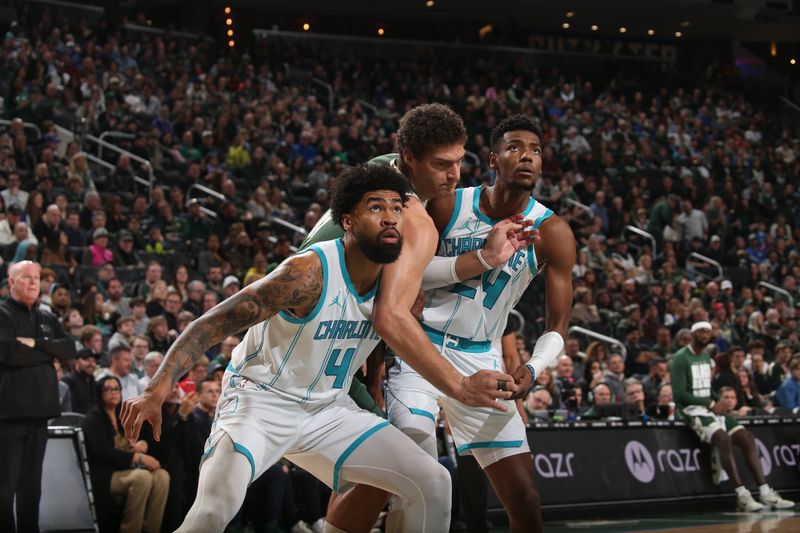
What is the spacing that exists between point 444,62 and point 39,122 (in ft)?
41.2

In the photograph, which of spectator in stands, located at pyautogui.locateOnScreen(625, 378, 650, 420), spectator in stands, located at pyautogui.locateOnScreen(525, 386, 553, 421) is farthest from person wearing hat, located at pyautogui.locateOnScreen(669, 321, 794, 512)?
spectator in stands, located at pyautogui.locateOnScreen(525, 386, 553, 421)

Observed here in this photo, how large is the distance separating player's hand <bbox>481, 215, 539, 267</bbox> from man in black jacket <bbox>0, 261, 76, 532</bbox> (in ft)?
13.1

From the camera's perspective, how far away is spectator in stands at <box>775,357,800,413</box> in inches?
563

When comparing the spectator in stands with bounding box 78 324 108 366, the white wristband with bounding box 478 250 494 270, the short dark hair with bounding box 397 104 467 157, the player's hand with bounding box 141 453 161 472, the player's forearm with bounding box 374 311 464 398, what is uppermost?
the short dark hair with bounding box 397 104 467 157

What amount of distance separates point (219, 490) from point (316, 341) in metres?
0.71

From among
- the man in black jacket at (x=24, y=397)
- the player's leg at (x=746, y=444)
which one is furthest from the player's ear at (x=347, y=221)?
the player's leg at (x=746, y=444)

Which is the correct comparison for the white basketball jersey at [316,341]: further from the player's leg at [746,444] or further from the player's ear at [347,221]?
the player's leg at [746,444]

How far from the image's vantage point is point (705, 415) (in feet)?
37.7

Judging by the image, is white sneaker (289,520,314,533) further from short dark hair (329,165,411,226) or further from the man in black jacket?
short dark hair (329,165,411,226)

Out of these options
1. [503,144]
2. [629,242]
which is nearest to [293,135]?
[629,242]

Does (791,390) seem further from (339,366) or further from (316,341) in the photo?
(316,341)

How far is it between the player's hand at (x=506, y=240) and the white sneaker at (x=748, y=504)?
22.0 feet

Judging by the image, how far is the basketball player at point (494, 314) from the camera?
5.33 meters

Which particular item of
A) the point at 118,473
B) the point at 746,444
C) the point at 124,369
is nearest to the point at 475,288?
the point at 118,473
